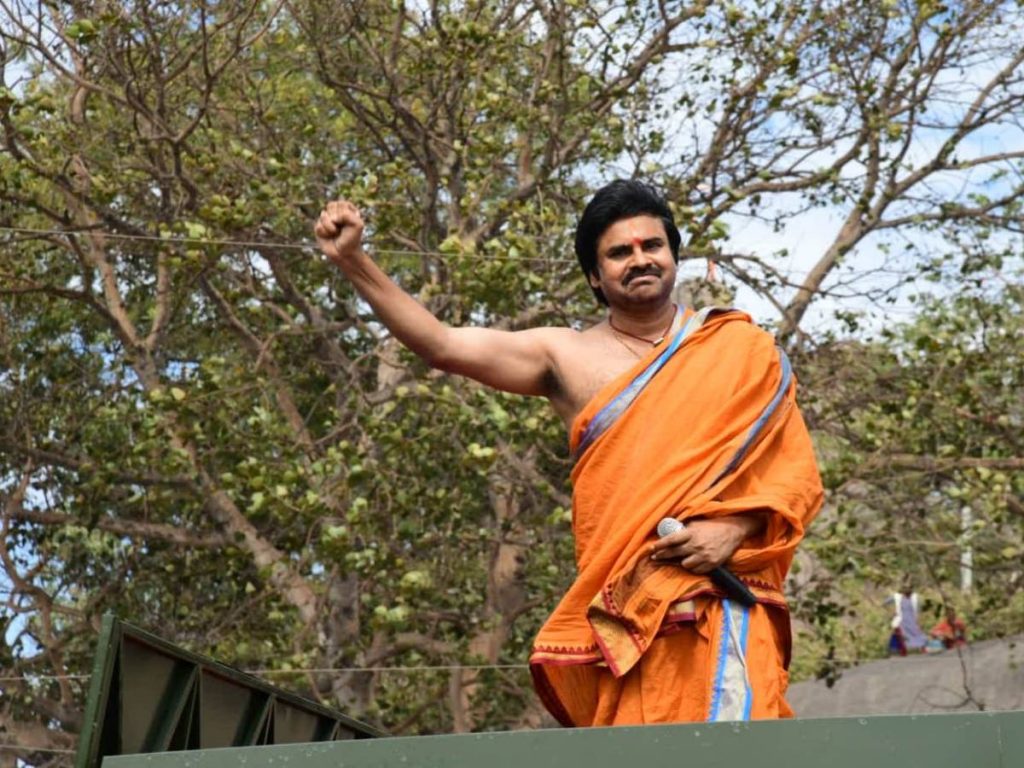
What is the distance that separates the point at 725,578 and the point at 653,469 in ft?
0.85

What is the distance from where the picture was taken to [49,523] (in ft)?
34.2

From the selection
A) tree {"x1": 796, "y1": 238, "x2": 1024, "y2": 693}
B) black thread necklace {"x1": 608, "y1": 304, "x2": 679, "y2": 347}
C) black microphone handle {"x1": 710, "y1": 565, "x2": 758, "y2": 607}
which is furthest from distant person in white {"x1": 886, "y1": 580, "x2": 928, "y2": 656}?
black microphone handle {"x1": 710, "y1": 565, "x2": 758, "y2": 607}

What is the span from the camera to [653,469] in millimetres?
3471

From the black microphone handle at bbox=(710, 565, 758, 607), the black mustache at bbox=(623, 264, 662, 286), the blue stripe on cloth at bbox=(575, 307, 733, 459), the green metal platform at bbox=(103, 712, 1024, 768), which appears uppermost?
the black mustache at bbox=(623, 264, 662, 286)

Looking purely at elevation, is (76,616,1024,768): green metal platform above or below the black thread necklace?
below

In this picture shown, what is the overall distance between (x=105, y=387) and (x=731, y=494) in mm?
7963

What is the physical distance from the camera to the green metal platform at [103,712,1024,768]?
2.40 meters

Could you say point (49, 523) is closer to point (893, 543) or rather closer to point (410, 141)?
point (410, 141)

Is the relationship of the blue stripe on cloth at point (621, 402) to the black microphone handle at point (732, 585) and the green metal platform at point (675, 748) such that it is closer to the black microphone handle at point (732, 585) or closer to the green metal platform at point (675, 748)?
the black microphone handle at point (732, 585)

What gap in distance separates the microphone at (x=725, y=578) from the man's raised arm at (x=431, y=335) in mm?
552

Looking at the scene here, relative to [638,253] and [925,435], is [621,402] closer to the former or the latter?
[638,253]

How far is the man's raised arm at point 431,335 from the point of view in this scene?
3.62m

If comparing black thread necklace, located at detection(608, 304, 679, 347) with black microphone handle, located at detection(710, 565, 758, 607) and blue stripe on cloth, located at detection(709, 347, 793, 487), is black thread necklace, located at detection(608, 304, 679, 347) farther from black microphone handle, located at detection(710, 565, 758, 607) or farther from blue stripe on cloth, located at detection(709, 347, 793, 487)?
black microphone handle, located at detection(710, 565, 758, 607)

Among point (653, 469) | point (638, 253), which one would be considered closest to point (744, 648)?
point (653, 469)
